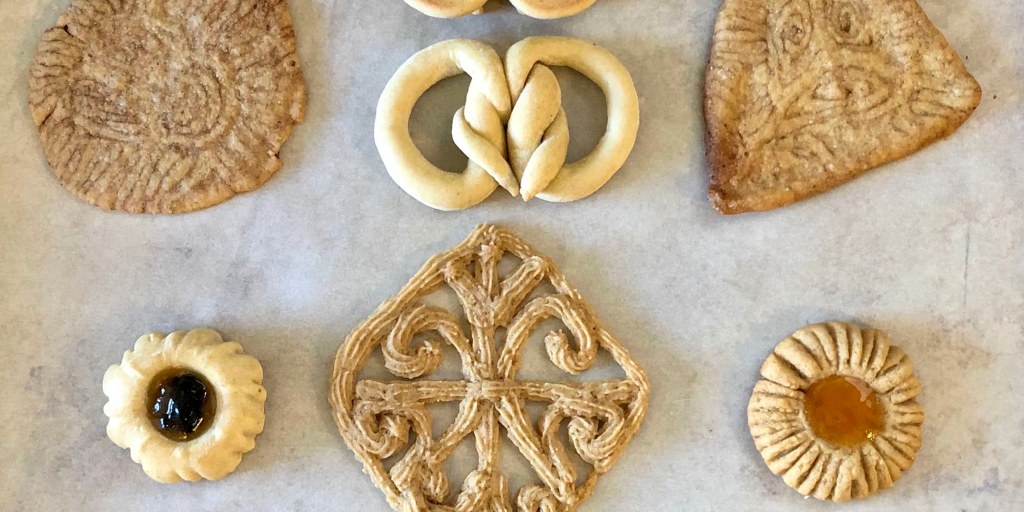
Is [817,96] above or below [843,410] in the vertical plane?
above

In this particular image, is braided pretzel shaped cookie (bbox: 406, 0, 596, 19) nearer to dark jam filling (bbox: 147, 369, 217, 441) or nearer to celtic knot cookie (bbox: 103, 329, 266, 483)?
celtic knot cookie (bbox: 103, 329, 266, 483)

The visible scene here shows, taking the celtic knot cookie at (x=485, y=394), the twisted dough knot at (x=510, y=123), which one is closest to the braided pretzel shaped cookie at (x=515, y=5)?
the twisted dough knot at (x=510, y=123)

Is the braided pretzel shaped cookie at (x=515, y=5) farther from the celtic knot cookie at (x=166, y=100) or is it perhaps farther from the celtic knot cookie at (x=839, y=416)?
the celtic knot cookie at (x=839, y=416)

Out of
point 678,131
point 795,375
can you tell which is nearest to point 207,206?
point 678,131

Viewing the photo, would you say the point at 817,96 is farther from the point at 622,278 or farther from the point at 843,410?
the point at 843,410

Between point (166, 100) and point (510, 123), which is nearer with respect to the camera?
point (510, 123)

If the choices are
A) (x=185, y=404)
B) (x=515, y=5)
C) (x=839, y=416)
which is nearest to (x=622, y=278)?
(x=839, y=416)

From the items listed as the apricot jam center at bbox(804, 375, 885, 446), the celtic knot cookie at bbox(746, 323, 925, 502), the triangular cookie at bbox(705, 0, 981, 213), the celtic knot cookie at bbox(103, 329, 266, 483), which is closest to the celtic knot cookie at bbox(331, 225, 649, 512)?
the celtic knot cookie at bbox(103, 329, 266, 483)

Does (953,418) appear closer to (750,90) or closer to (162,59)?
(750,90)
